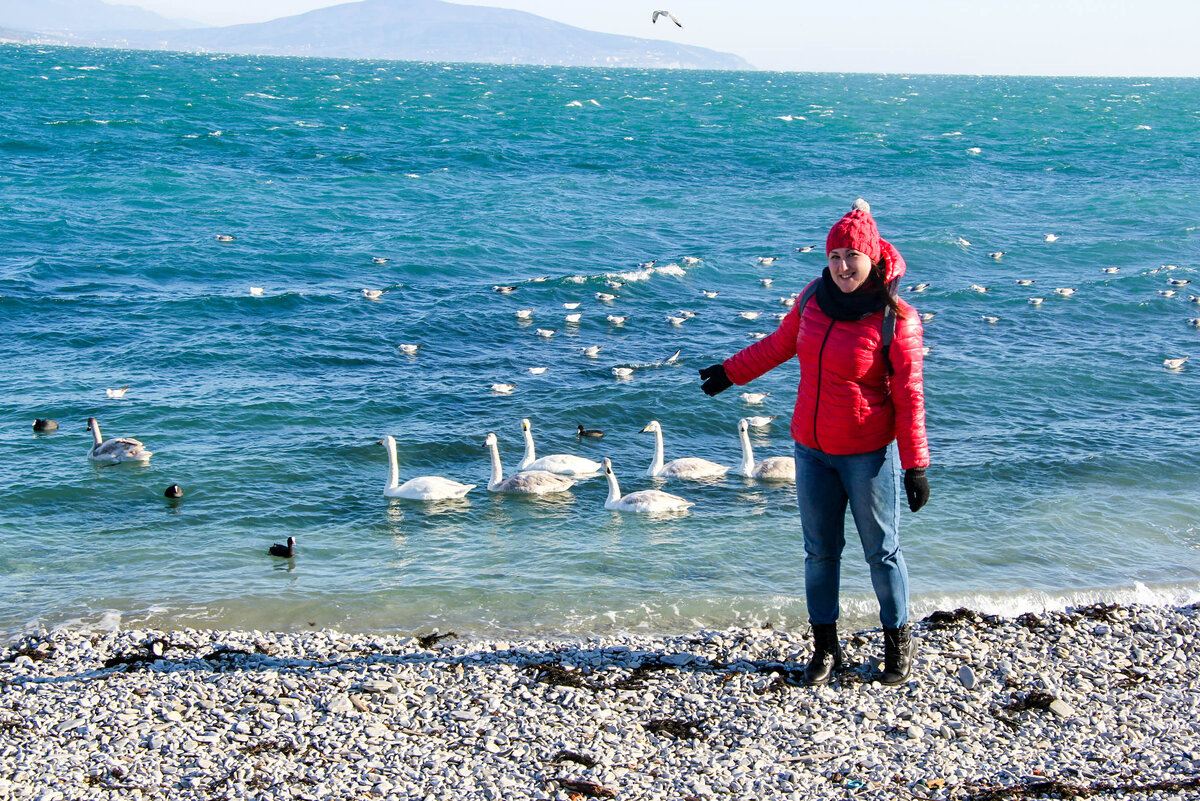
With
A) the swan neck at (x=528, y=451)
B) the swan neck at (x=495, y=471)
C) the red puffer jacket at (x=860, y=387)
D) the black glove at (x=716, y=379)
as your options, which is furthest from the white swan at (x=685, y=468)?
the red puffer jacket at (x=860, y=387)

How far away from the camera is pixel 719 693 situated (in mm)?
7578

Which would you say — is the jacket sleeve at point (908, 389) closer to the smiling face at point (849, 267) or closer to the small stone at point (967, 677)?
the smiling face at point (849, 267)

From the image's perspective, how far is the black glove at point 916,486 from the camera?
6504 millimetres

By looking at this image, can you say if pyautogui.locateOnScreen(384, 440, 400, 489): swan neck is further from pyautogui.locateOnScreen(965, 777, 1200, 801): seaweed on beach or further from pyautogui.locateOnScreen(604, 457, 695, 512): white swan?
pyautogui.locateOnScreen(965, 777, 1200, 801): seaweed on beach

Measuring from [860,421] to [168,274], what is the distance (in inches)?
1003

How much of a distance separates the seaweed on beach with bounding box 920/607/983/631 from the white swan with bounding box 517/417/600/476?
7.10 meters

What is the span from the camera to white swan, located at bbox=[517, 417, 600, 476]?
15328mm

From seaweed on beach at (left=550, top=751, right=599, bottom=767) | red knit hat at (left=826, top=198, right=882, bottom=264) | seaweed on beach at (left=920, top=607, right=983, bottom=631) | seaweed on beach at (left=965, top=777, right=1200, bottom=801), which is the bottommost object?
seaweed on beach at (left=920, top=607, right=983, bottom=631)

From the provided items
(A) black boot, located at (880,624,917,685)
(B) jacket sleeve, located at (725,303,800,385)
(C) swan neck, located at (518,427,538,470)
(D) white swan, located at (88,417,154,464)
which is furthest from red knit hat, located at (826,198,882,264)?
(D) white swan, located at (88,417,154,464)

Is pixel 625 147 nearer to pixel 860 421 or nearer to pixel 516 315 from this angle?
pixel 516 315

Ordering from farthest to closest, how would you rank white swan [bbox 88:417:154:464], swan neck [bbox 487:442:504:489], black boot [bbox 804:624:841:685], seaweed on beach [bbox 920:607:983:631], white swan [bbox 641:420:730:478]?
white swan [bbox 88:417:154:464], white swan [bbox 641:420:730:478], swan neck [bbox 487:442:504:489], seaweed on beach [bbox 920:607:983:631], black boot [bbox 804:624:841:685]

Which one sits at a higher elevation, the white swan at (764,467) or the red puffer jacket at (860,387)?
the red puffer jacket at (860,387)

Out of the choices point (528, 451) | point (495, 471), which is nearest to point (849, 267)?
point (495, 471)

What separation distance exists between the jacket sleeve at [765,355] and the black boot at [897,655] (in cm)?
207
